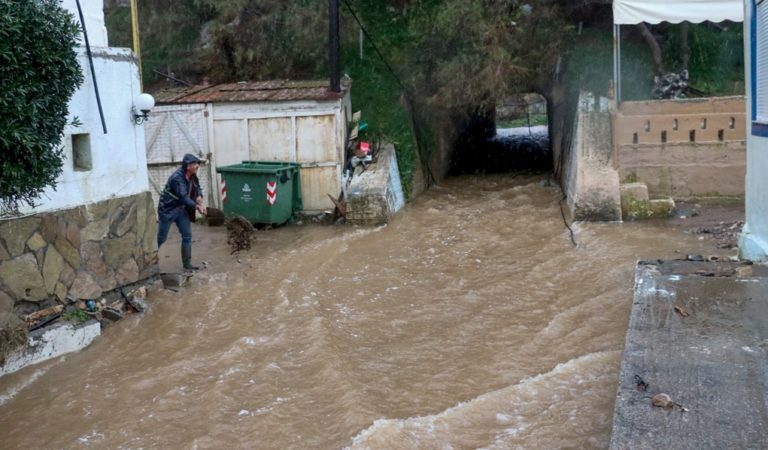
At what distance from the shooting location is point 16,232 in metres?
7.16

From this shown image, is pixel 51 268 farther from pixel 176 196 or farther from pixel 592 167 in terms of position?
pixel 592 167

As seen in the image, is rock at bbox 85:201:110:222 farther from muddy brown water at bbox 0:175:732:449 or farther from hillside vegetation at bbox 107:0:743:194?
hillside vegetation at bbox 107:0:743:194

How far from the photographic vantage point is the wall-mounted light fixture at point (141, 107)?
28.3 feet

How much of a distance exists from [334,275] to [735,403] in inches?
263

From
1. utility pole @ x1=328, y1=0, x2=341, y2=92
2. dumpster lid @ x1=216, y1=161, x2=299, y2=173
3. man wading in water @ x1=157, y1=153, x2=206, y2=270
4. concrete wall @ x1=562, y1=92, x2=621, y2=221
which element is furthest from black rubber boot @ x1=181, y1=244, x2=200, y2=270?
concrete wall @ x1=562, y1=92, x2=621, y2=221

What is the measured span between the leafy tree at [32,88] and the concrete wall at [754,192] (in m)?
6.92

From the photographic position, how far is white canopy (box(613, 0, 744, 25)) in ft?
41.7

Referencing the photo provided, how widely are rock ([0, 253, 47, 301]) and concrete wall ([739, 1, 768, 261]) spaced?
302 inches

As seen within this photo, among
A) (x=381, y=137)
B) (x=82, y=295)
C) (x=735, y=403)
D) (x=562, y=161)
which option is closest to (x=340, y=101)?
(x=381, y=137)

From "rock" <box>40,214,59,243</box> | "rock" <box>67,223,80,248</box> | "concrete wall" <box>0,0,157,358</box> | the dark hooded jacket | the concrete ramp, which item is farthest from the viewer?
the dark hooded jacket

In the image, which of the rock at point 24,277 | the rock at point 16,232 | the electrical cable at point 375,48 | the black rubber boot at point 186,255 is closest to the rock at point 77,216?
the rock at point 16,232

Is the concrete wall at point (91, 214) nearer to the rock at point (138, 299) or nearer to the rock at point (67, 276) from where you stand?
the rock at point (67, 276)

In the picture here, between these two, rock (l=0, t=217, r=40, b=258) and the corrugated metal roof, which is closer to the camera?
rock (l=0, t=217, r=40, b=258)

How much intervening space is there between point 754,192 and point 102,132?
746 cm
